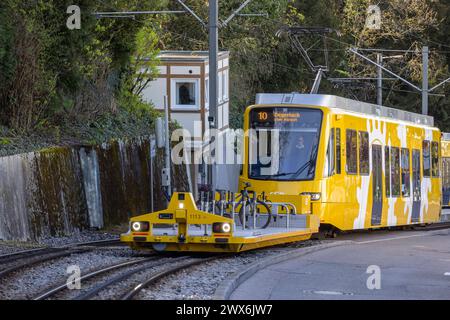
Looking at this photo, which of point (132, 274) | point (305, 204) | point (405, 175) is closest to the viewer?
point (132, 274)

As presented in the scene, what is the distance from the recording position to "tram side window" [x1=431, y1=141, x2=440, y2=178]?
34281mm

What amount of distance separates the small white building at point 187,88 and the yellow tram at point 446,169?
9.82 metres

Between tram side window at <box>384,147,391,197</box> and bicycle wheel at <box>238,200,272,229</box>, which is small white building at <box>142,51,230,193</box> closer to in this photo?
tram side window at <box>384,147,391,197</box>

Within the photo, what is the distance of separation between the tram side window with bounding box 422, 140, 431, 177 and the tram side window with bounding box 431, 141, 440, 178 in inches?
19.3

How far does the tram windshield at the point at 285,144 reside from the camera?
24891 mm

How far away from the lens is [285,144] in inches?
984

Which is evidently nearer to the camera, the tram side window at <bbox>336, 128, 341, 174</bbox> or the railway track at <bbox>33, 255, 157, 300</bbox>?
the railway track at <bbox>33, 255, 157, 300</bbox>

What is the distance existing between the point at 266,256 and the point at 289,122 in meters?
4.81

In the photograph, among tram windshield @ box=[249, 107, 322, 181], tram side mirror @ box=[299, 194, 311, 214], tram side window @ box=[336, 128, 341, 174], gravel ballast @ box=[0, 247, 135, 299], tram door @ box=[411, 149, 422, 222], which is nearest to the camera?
gravel ballast @ box=[0, 247, 135, 299]

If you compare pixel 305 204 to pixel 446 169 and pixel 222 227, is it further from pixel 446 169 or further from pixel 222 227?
pixel 446 169

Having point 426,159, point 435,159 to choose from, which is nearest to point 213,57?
point 426,159

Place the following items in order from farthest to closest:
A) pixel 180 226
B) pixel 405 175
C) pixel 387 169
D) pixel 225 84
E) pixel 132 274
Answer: pixel 225 84, pixel 405 175, pixel 387 169, pixel 180 226, pixel 132 274

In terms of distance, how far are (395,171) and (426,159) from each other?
361 centimetres

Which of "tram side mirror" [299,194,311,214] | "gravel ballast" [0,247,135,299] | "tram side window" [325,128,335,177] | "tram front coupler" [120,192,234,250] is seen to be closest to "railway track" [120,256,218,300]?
"tram front coupler" [120,192,234,250]
